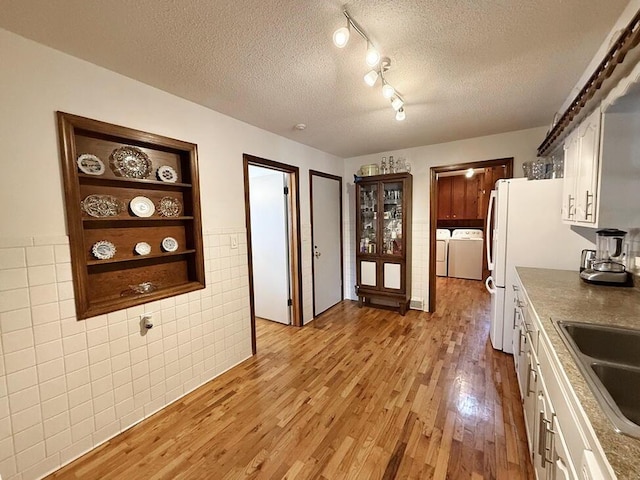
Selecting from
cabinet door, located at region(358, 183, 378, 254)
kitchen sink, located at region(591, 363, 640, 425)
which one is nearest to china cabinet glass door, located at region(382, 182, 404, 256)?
cabinet door, located at region(358, 183, 378, 254)

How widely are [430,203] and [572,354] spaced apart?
2858 millimetres

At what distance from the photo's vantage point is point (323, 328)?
3.32 metres

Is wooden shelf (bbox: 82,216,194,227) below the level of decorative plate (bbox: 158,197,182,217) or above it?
below

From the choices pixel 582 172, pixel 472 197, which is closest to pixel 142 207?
pixel 582 172

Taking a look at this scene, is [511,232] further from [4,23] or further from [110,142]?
[4,23]

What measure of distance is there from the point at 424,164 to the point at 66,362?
3924 mm

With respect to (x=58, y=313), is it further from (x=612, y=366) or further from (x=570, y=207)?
(x=570, y=207)

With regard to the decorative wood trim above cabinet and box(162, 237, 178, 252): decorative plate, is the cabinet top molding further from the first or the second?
box(162, 237, 178, 252): decorative plate

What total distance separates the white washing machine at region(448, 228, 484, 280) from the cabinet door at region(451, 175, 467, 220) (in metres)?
0.38

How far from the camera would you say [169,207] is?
2.08 m

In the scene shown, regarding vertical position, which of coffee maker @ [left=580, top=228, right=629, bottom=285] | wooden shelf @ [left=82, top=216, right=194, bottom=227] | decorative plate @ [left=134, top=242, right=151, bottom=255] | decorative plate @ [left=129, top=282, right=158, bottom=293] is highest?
wooden shelf @ [left=82, top=216, right=194, bottom=227]

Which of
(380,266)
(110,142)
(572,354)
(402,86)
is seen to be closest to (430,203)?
(380,266)

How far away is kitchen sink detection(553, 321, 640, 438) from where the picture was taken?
2.39 ft

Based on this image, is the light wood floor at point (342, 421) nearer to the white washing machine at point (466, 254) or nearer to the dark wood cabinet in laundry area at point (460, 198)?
the white washing machine at point (466, 254)
